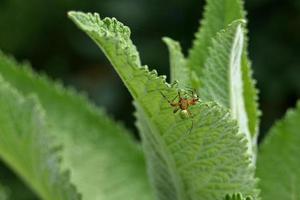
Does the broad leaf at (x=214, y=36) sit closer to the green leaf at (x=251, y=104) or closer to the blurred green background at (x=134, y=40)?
the green leaf at (x=251, y=104)

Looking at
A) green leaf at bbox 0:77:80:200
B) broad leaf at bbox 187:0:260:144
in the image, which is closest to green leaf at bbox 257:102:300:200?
broad leaf at bbox 187:0:260:144

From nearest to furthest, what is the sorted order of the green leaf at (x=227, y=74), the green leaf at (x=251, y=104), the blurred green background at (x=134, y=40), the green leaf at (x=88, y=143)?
the green leaf at (x=227, y=74) < the green leaf at (x=251, y=104) < the green leaf at (x=88, y=143) < the blurred green background at (x=134, y=40)

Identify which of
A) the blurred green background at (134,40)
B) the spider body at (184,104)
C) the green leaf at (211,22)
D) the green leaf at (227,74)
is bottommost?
the spider body at (184,104)

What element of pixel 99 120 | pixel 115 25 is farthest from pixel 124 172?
pixel 115 25

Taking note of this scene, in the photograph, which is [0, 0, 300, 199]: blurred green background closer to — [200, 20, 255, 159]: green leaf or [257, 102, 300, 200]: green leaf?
[257, 102, 300, 200]: green leaf

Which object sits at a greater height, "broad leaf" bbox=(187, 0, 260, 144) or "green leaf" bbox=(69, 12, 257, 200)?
"broad leaf" bbox=(187, 0, 260, 144)

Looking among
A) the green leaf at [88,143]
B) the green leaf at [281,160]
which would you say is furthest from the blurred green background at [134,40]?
the green leaf at [281,160]
